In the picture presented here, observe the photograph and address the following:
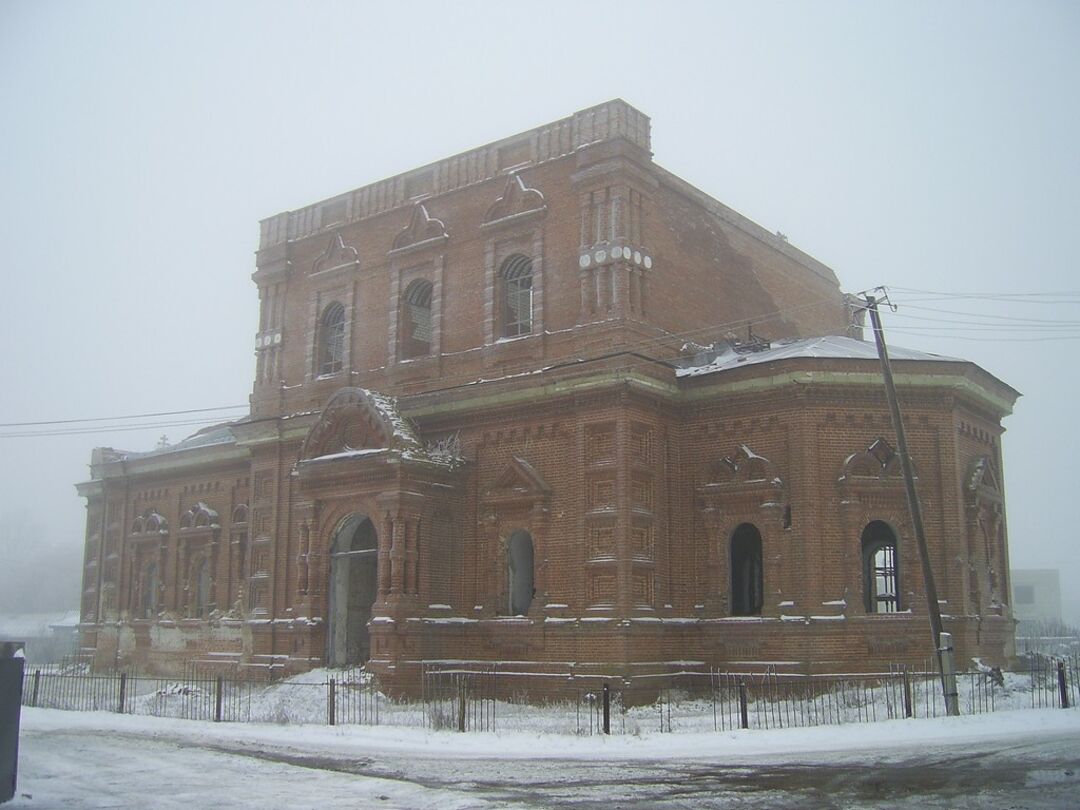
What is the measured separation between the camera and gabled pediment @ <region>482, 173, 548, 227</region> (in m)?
25.6

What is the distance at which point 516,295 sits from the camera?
2638cm

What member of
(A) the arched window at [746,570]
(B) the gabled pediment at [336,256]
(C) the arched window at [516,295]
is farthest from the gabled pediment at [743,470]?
(B) the gabled pediment at [336,256]

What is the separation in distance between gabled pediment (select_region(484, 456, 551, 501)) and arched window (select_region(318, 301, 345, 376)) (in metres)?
7.15

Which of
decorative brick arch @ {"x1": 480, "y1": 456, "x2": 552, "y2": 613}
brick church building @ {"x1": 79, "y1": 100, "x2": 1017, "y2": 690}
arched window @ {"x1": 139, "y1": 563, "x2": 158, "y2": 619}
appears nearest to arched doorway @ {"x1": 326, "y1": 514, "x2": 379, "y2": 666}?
brick church building @ {"x1": 79, "y1": 100, "x2": 1017, "y2": 690}

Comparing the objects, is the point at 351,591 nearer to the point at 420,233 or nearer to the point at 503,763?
the point at 420,233

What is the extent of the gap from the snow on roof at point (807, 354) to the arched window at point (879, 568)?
3747 mm

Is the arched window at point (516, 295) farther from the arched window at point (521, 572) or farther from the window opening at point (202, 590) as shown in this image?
the window opening at point (202, 590)

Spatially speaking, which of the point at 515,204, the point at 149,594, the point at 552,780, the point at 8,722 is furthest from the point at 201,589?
the point at 552,780

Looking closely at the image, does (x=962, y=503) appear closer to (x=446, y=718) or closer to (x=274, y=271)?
(x=446, y=718)

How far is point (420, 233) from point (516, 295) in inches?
134

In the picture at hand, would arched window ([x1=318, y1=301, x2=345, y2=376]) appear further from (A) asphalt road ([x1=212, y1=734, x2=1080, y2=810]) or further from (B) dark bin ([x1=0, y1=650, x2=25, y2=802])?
(B) dark bin ([x1=0, y1=650, x2=25, y2=802])

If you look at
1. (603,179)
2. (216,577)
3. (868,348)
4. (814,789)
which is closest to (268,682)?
(216,577)

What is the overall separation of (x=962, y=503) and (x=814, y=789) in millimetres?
13418

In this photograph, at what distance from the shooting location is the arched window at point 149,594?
115ft
